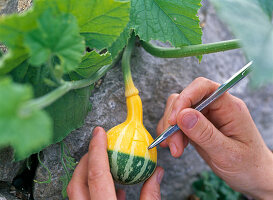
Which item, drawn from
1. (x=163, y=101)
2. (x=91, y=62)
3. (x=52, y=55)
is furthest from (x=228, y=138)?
(x=52, y=55)

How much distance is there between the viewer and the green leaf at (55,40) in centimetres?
55

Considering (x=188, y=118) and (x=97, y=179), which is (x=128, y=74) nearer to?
(x=188, y=118)

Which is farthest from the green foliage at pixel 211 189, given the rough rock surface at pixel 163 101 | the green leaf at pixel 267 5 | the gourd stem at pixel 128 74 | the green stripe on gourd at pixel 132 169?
the green leaf at pixel 267 5

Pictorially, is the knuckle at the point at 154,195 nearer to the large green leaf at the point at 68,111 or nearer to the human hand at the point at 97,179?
the human hand at the point at 97,179

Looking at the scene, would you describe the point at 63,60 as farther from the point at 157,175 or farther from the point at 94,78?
the point at 157,175

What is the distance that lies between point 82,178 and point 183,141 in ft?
1.37

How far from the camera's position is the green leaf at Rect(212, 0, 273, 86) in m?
0.46

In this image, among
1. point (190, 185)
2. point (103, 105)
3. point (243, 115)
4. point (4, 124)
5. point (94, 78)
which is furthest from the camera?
point (190, 185)

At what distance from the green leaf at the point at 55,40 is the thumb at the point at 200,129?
1.52 ft

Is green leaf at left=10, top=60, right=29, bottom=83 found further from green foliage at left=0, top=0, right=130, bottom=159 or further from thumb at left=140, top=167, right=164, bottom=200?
thumb at left=140, top=167, right=164, bottom=200

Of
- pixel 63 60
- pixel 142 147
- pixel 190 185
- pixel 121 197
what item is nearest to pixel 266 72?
pixel 63 60

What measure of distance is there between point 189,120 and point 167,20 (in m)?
0.34

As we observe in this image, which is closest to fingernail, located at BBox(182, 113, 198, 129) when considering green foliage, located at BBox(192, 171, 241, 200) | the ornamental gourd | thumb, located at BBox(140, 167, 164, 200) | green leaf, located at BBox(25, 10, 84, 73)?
the ornamental gourd

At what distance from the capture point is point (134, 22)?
3.13ft
